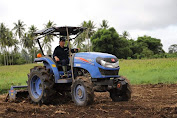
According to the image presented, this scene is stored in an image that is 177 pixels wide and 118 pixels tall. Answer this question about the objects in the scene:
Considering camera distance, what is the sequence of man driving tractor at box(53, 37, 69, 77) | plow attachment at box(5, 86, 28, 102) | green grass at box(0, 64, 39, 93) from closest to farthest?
man driving tractor at box(53, 37, 69, 77) → plow attachment at box(5, 86, 28, 102) → green grass at box(0, 64, 39, 93)

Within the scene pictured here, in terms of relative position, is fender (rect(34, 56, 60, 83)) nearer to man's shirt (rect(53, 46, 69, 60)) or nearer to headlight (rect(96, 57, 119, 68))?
man's shirt (rect(53, 46, 69, 60))

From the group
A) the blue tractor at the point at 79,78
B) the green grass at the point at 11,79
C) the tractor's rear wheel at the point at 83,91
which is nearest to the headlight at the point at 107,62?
the blue tractor at the point at 79,78

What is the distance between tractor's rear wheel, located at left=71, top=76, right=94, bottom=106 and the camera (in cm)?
660

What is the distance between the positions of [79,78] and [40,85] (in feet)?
6.07

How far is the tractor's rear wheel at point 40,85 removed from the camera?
24.8 ft

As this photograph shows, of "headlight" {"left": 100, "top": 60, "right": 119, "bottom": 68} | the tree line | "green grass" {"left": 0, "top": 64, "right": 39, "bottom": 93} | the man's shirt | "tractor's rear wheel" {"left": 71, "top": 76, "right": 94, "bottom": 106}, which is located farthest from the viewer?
the tree line

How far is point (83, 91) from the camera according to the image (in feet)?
22.4

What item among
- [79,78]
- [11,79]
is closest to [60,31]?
[79,78]

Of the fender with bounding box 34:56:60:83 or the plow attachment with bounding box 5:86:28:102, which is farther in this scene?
the plow attachment with bounding box 5:86:28:102

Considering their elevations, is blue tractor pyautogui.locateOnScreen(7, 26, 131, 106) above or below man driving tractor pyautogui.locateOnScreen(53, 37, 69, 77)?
below

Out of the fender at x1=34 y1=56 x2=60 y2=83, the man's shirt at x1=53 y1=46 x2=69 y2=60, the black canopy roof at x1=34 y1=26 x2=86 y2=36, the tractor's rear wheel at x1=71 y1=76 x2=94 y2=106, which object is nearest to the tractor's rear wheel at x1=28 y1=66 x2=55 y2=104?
the fender at x1=34 y1=56 x2=60 y2=83

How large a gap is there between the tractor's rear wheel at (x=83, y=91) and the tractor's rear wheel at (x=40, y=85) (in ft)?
2.90

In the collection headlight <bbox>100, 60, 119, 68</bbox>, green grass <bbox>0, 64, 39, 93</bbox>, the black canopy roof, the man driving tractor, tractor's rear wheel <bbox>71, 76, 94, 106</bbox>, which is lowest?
green grass <bbox>0, 64, 39, 93</bbox>

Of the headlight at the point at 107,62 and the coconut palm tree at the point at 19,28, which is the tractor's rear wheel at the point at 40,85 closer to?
the headlight at the point at 107,62
